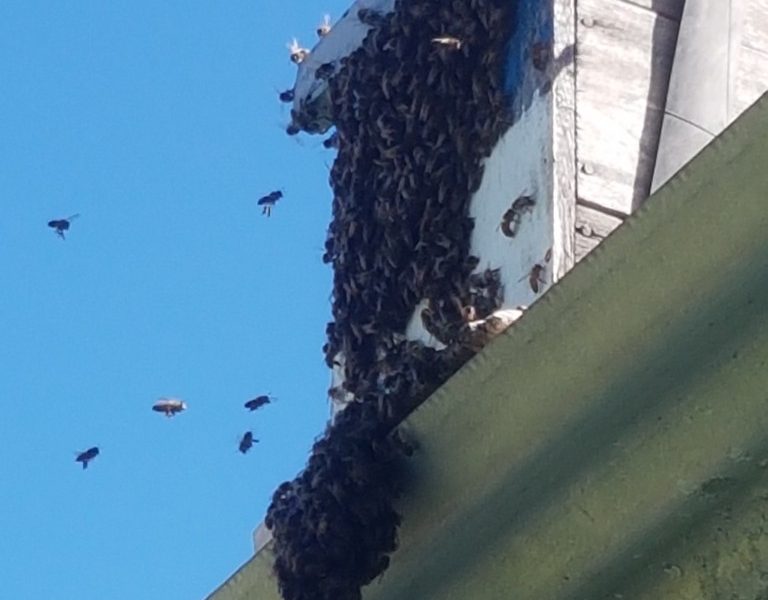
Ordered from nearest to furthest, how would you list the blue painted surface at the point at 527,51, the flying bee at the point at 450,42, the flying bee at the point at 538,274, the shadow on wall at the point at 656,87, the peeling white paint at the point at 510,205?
the flying bee at the point at 538,274 < the peeling white paint at the point at 510,205 < the shadow on wall at the point at 656,87 < the blue painted surface at the point at 527,51 < the flying bee at the point at 450,42

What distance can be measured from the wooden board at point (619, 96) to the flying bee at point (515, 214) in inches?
7.1

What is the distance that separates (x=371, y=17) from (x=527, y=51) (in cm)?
138

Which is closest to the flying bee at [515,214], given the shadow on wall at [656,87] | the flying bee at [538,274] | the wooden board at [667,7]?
the flying bee at [538,274]

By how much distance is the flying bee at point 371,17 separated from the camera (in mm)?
7738

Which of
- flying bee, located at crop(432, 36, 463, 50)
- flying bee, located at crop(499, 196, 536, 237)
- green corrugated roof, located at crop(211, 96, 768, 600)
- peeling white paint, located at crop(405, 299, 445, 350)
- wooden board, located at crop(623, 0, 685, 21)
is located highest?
flying bee, located at crop(432, 36, 463, 50)

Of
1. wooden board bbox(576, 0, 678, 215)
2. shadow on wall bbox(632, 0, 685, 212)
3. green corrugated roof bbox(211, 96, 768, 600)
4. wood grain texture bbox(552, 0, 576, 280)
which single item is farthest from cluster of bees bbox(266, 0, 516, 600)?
green corrugated roof bbox(211, 96, 768, 600)

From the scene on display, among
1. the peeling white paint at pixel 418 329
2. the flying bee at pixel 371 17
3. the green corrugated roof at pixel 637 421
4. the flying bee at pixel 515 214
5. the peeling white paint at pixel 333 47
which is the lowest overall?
the green corrugated roof at pixel 637 421

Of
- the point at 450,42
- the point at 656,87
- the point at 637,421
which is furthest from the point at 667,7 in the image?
the point at 637,421

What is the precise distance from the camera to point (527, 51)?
655cm

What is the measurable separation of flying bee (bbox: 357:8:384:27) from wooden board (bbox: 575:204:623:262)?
2072 mm

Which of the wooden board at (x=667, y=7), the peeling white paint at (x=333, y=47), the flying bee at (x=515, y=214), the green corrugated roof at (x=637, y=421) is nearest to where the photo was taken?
the green corrugated roof at (x=637, y=421)

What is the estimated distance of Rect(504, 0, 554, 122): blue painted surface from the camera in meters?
6.38

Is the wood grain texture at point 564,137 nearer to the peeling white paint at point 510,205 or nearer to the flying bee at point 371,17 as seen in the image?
the peeling white paint at point 510,205

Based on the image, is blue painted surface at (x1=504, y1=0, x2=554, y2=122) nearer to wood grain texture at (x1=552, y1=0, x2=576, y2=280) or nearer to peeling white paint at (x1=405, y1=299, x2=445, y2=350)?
wood grain texture at (x1=552, y1=0, x2=576, y2=280)
